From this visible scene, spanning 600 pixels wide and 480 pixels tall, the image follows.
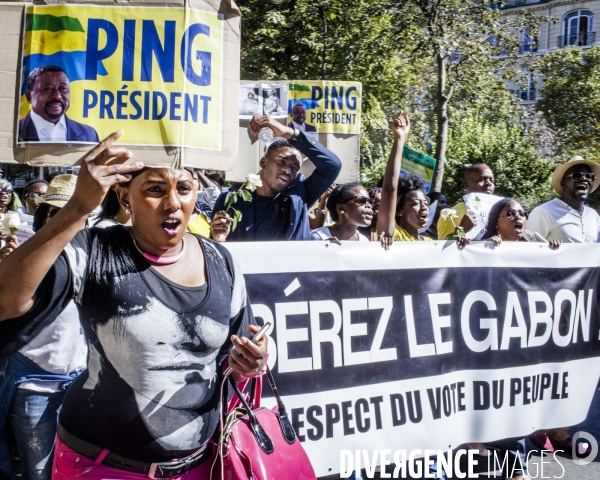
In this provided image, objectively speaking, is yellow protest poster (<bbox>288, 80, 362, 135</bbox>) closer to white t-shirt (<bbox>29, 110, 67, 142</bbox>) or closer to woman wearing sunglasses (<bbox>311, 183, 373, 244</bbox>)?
woman wearing sunglasses (<bbox>311, 183, 373, 244</bbox>)

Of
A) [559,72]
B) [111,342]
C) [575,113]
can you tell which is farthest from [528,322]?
[559,72]

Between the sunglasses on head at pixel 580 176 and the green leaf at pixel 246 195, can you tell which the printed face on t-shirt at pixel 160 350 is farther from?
the sunglasses on head at pixel 580 176

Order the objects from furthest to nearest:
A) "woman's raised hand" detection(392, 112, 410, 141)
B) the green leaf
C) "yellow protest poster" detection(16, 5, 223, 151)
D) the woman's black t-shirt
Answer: "woman's raised hand" detection(392, 112, 410, 141) → the green leaf → "yellow protest poster" detection(16, 5, 223, 151) → the woman's black t-shirt

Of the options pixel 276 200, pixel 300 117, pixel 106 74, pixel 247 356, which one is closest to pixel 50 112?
pixel 106 74

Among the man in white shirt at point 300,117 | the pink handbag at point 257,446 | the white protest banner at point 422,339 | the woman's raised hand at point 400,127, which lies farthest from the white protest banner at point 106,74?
the man in white shirt at point 300,117

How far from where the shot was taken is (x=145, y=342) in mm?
2062

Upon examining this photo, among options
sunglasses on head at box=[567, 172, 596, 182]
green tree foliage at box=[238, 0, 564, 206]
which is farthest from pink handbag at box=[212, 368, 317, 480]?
green tree foliage at box=[238, 0, 564, 206]

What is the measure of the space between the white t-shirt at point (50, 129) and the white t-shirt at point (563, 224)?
4171mm

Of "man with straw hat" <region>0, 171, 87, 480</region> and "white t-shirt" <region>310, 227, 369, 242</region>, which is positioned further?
"white t-shirt" <region>310, 227, 369, 242</region>

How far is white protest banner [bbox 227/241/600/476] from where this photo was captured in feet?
12.3

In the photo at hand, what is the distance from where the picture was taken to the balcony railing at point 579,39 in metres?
52.7

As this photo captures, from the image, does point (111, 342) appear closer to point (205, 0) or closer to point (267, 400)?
point (205, 0)

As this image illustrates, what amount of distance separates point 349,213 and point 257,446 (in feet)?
8.39

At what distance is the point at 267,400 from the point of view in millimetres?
3607
